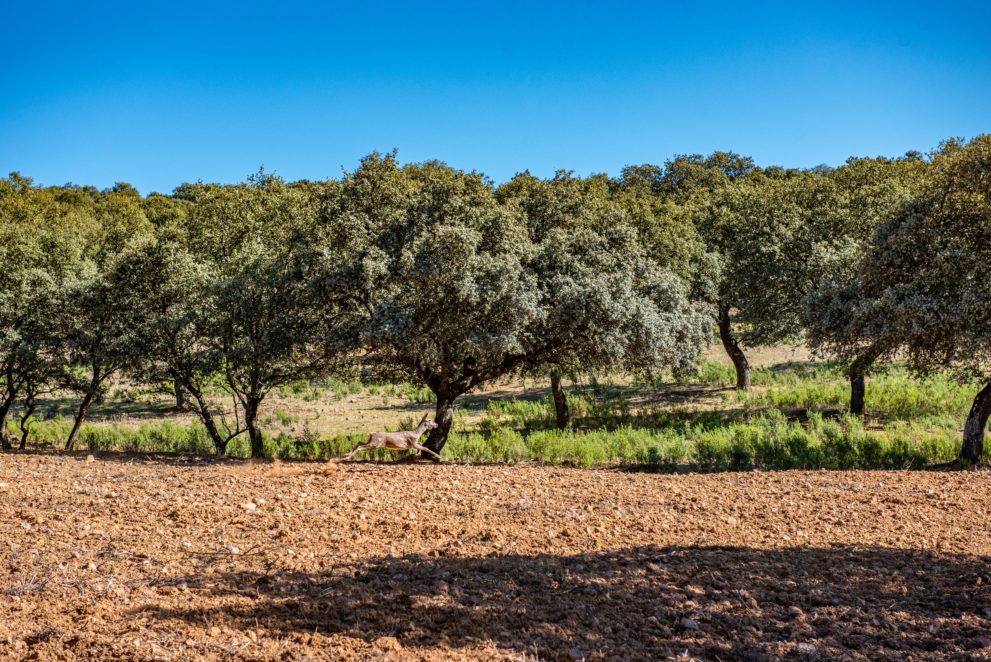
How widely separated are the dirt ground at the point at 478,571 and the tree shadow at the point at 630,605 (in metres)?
0.02

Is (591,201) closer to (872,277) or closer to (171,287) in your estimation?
(872,277)

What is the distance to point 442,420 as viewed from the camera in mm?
16125

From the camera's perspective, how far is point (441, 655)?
183 inches

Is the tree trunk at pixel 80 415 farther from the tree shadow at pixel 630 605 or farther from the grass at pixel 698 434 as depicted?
the tree shadow at pixel 630 605

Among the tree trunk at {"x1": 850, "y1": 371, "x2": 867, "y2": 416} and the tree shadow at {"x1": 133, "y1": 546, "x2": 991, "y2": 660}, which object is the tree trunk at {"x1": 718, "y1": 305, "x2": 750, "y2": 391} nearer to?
the tree trunk at {"x1": 850, "y1": 371, "x2": 867, "y2": 416}

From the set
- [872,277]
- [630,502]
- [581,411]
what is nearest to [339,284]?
[630,502]

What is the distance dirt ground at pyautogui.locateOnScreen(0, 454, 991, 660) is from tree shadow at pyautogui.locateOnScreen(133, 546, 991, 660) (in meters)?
0.02

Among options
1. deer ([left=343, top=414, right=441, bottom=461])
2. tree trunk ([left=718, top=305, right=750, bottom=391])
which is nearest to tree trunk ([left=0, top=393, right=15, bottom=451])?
deer ([left=343, top=414, right=441, bottom=461])

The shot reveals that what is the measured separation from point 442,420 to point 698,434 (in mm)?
6668

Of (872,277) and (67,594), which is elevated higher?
(872,277)

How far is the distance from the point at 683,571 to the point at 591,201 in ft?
47.6

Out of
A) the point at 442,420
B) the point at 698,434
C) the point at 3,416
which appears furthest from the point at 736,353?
the point at 3,416

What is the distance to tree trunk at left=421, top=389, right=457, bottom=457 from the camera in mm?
16062

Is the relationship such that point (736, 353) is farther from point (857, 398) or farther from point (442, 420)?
point (442, 420)
